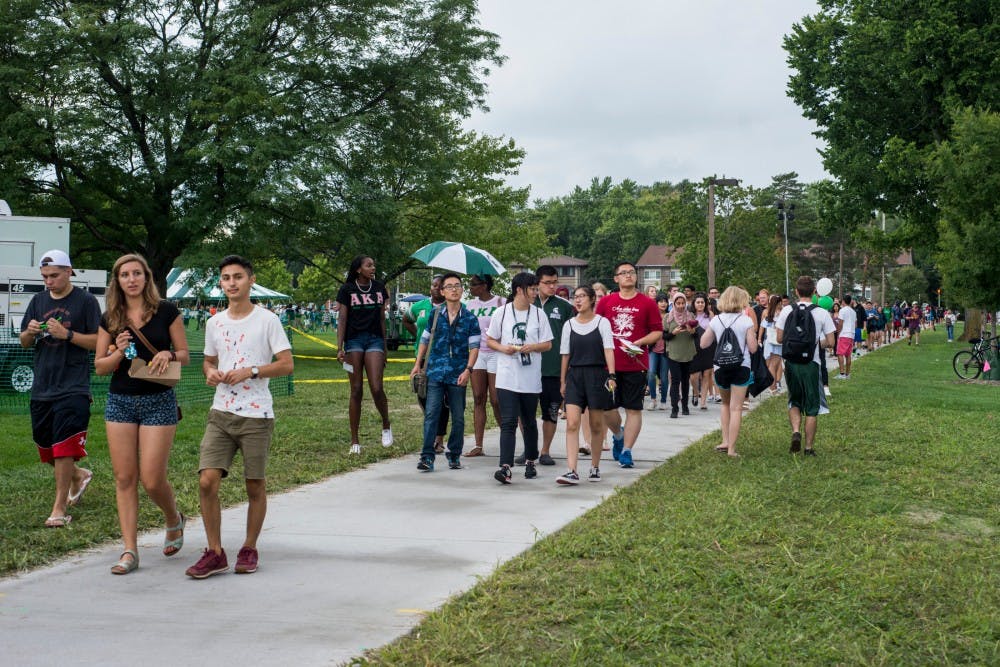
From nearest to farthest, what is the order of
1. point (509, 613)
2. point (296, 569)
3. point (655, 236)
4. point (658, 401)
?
point (509, 613) < point (296, 569) < point (658, 401) < point (655, 236)

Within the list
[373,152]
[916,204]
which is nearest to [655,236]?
[916,204]

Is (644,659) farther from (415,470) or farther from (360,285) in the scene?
(360,285)

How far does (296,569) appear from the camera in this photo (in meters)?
5.74

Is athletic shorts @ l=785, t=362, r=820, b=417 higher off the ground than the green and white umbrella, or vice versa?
the green and white umbrella

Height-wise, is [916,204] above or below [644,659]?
above

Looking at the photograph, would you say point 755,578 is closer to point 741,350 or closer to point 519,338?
point 519,338

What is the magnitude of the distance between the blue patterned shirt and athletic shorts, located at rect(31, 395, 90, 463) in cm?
333

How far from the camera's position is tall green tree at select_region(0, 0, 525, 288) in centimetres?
2488

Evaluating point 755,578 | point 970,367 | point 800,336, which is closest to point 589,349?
point 800,336

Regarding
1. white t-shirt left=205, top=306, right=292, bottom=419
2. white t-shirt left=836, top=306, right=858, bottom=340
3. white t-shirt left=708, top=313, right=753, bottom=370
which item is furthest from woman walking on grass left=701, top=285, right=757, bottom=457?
white t-shirt left=836, top=306, right=858, bottom=340

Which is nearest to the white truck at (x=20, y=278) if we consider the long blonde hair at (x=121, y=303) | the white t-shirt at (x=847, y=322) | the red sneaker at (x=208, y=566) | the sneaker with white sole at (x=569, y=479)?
the sneaker with white sole at (x=569, y=479)

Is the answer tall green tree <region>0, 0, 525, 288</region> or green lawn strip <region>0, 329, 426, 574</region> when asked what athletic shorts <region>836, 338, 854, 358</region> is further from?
tall green tree <region>0, 0, 525, 288</region>

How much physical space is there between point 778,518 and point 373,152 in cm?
2316

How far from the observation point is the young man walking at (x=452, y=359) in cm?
952
